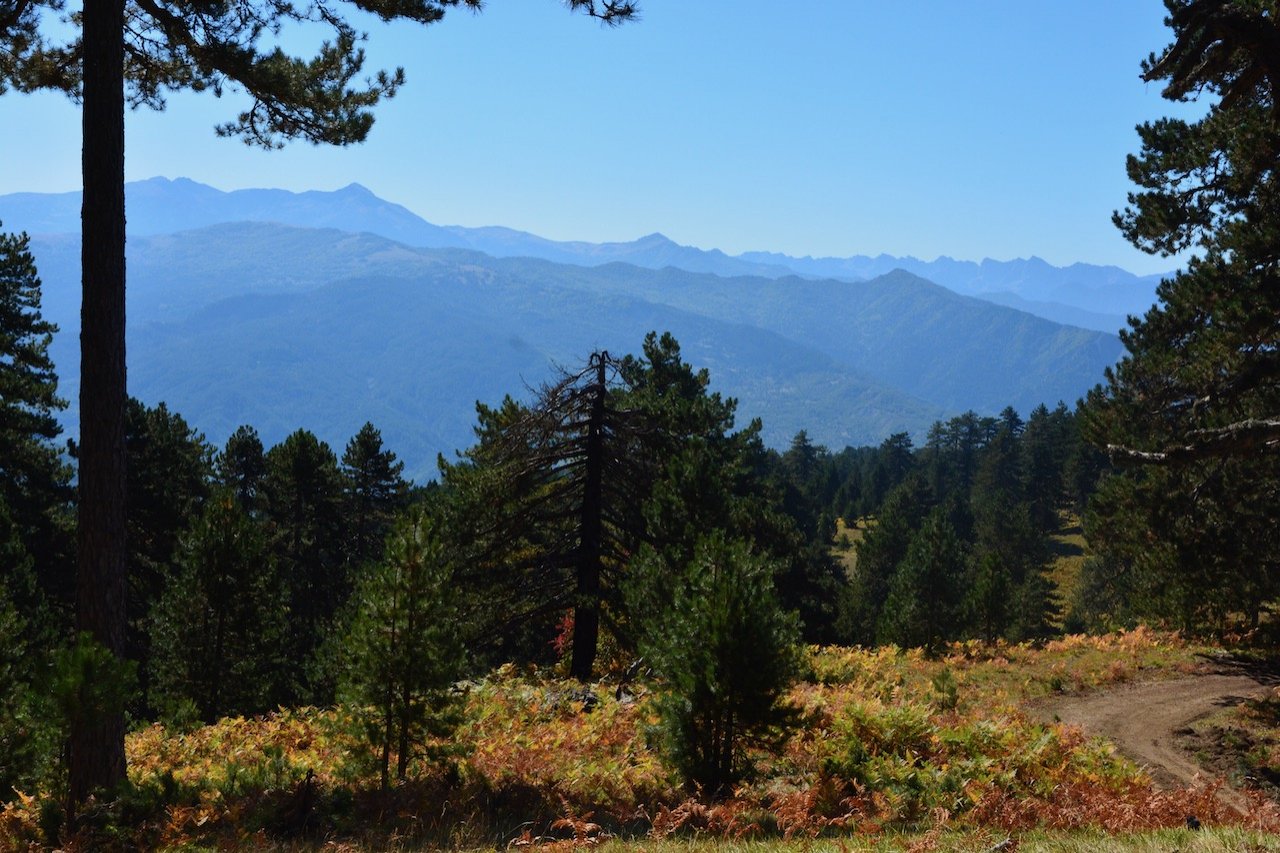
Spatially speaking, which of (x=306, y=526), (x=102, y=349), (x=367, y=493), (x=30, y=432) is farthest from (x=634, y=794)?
(x=367, y=493)

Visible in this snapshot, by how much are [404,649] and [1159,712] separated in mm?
14307

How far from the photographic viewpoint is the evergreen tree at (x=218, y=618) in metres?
19.4

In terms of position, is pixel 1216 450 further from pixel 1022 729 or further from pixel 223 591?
pixel 223 591

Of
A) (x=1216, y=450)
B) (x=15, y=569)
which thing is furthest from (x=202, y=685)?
(x=1216, y=450)

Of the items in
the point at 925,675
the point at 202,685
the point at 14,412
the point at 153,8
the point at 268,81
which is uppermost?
the point at 153,8

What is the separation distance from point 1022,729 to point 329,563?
36.1 m

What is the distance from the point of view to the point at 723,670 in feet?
33.3

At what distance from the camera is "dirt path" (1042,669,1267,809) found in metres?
13.7

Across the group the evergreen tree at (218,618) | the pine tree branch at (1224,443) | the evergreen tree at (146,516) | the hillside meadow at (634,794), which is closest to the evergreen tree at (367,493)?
the evergreen tree at (146,516)

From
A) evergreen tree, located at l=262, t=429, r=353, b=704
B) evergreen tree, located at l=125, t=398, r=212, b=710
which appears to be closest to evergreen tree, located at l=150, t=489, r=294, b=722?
evergreen tree, located at l=125, t=398, r=212, b=710

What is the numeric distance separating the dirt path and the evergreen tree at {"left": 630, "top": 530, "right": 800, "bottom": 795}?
6.63m

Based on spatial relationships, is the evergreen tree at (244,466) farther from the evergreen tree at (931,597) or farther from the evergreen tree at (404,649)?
the evergreen tree at (404,649)

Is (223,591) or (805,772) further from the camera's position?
(223,591)

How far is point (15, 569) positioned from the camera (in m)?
20.8
